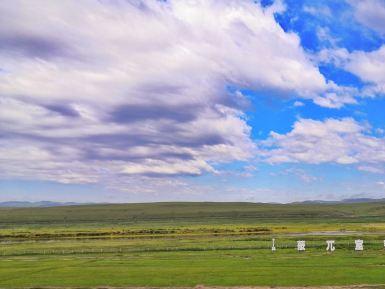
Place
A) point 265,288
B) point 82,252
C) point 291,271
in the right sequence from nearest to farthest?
point 265,288, point 291,271, point 82,252

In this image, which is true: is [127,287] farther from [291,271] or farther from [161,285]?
[291,271]

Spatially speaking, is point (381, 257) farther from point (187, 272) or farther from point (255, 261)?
point (187, 272)

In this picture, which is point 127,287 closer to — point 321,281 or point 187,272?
point 187,272

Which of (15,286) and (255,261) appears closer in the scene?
(15,286)

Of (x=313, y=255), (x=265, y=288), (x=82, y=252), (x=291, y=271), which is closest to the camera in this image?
(x=265, y=288)

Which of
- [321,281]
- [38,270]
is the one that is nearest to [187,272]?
[321,281]

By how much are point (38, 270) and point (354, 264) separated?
32.7 meters

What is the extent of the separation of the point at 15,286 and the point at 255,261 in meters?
25.3

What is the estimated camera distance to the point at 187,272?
1769 inches

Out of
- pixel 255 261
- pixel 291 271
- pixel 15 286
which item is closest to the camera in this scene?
pixel 15 286

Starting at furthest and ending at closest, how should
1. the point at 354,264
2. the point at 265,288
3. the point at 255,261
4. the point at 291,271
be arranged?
the point at 255,261 → the point at 354,264 → the point at 291,271 → the point at 265,288

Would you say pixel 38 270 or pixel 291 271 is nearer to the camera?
pixel 291 271

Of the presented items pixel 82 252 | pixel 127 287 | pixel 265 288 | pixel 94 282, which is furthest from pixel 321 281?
pixel 82 252

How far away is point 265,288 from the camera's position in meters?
36.9
